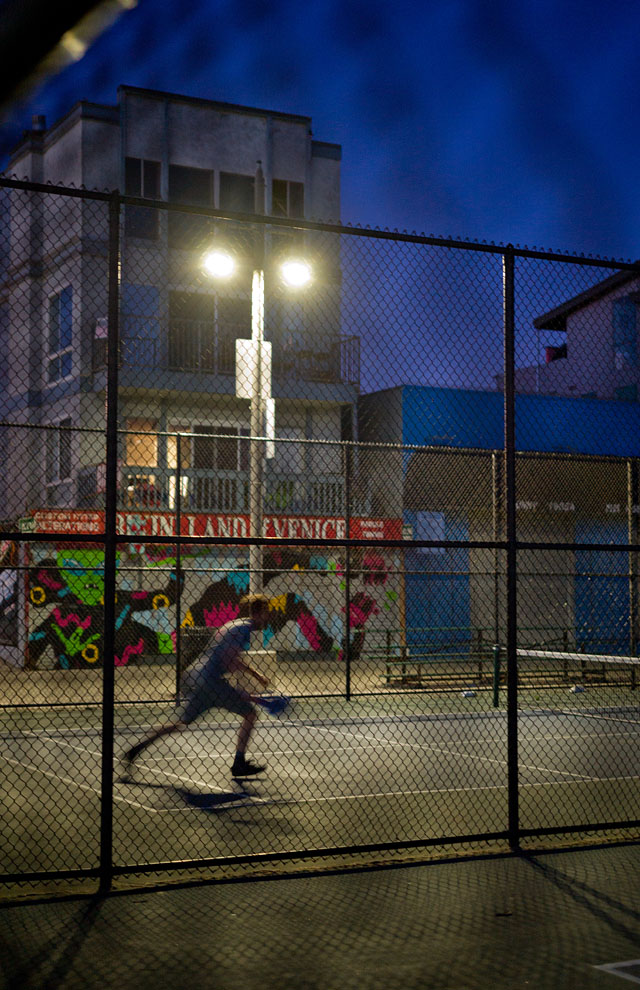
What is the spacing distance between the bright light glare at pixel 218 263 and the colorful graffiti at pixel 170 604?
6735 millimetres

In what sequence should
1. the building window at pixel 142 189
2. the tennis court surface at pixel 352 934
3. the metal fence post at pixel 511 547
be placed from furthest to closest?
the building window at pixel 142 189
the metal fence post at pixel 511 547
the tennis court surface at pixel 352 934

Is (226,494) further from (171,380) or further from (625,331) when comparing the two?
(625,331)

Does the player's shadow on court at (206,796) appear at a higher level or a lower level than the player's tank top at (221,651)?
lower

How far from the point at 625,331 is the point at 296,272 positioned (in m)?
19.5

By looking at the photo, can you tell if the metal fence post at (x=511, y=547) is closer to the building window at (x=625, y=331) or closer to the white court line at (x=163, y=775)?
the white court line at (x=163, y=775)

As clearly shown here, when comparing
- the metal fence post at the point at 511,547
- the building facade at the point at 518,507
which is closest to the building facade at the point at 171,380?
the building facade at the point at 518,507

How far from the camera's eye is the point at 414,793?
894 centimetres

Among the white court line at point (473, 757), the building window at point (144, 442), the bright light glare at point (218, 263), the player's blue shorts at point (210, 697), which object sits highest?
the bright light glare at point (218, 263)

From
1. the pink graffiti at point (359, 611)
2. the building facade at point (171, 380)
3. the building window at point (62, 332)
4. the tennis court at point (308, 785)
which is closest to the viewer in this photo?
the tennis court at point (308, 785)

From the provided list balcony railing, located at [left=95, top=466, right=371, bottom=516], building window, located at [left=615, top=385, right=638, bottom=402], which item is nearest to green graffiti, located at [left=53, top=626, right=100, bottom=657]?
balcony railing, located at [left=95, top=466, right=371, bottom=516]

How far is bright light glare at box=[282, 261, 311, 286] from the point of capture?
11.2 m

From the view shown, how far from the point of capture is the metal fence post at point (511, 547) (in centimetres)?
682

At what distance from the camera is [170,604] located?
2067 centimetres

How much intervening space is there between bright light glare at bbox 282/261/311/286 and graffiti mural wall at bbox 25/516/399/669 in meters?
7.95
